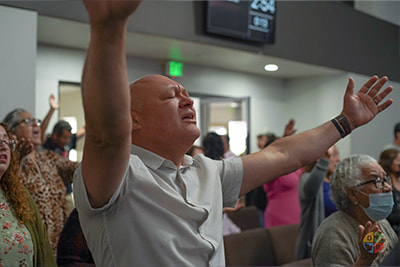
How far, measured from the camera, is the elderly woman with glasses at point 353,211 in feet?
5.74

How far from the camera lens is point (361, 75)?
658 centimetres

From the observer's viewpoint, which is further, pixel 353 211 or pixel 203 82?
pixel 203 82

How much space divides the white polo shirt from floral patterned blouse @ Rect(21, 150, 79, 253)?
1302 mm

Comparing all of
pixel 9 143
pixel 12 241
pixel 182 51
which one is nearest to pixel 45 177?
pixel 9 143

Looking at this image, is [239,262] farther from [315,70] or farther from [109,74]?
[315,70]

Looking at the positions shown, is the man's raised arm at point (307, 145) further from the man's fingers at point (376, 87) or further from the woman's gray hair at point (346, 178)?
the woman's gray hair at point (346, 178)

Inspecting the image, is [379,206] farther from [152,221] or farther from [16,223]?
[16,223]

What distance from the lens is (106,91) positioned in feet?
2.54

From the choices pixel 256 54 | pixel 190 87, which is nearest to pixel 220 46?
pixel 256 54

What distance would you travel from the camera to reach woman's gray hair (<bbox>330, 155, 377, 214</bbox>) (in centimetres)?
191

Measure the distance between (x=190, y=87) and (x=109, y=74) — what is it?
17.1ft

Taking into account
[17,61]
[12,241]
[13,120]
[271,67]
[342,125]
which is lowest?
[12,241]

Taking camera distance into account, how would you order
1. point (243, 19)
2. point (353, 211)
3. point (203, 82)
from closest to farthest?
point (353, 211)
point (243, 19)
point (203, 82)

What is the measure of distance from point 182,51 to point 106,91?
4510 mm
